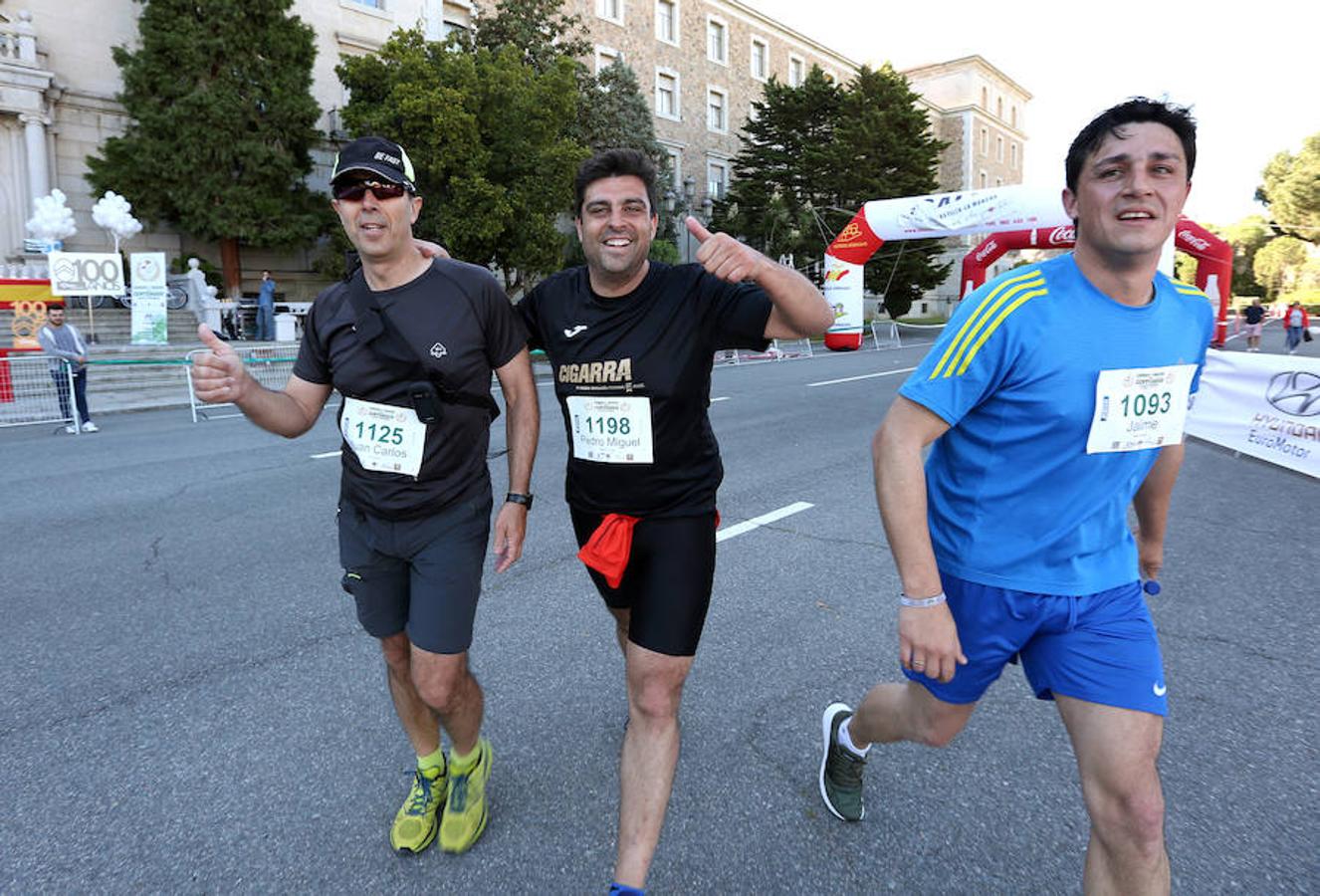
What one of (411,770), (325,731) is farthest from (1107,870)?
(325,731)

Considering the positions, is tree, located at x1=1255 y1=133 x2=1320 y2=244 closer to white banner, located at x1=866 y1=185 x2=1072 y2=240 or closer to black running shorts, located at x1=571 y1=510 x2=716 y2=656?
white banner, located at x1=866 y1=185 x2=1072 y2=240

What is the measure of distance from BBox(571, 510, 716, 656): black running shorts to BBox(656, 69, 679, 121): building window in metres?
40.1

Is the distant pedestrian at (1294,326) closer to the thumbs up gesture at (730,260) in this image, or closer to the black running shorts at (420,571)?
the thumbs up gesture at (730,260)

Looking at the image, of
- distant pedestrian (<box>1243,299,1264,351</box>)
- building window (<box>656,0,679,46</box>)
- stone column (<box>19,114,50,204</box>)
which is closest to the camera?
stone column (<box>19,114,50,204</box>)

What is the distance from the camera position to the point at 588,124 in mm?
28344

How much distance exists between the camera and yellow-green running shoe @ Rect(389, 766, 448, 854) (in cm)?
233

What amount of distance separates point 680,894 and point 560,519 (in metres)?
3.80

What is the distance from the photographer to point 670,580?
7.52 ft

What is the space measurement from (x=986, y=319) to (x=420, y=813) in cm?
209

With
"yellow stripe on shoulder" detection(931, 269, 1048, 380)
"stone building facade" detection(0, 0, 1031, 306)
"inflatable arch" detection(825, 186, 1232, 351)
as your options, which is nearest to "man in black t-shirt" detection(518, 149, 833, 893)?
"yellow stripe on shoulder" detection(931, 269, 1048, 380)

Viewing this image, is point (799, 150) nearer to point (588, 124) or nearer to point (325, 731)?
point (588, 124)

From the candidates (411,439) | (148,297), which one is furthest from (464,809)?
(148,297)

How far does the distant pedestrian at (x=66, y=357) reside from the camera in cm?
1071

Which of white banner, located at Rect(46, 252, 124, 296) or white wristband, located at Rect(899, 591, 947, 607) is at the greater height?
white banner, located at Rect(46, 252, 124, 296)
